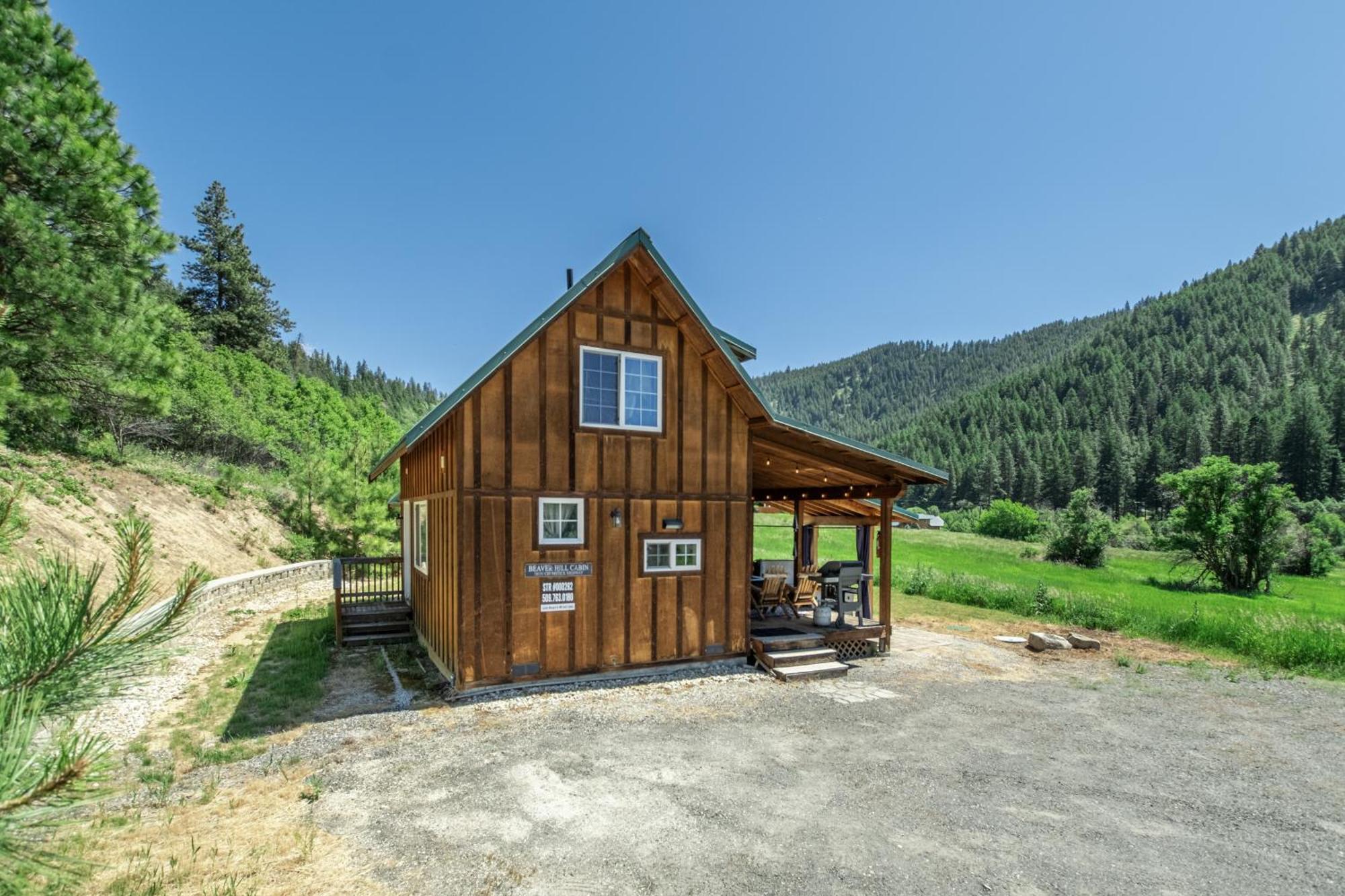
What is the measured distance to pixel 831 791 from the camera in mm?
6219

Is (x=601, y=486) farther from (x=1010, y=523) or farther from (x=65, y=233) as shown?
(x=1010, y=523)

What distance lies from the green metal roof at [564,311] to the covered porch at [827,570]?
0.08 metres

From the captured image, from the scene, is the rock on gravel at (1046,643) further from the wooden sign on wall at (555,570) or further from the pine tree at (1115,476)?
the pine tree at (1115,476)

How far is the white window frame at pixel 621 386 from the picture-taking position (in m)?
9.75

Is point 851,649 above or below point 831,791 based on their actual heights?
below

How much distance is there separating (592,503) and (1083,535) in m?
31.4

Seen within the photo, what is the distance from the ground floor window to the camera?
33.2 feet

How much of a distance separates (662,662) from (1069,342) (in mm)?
218674

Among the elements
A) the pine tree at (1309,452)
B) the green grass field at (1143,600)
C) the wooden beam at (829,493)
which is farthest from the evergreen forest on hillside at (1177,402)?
the wooden beam at (829,493)

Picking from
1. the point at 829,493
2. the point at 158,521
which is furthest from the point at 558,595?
the point at 158,521

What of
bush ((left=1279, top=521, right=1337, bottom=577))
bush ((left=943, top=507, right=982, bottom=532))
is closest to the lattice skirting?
bush ((left=1279, top=521, right=1337, bottom=577))

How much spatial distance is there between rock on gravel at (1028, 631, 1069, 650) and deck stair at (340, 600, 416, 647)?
12359 mm

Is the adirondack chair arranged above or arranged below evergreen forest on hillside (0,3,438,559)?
below

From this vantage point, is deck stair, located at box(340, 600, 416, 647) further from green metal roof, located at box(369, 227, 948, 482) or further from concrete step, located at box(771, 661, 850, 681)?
concrete step, located at box(771, 661, 850, 681)
